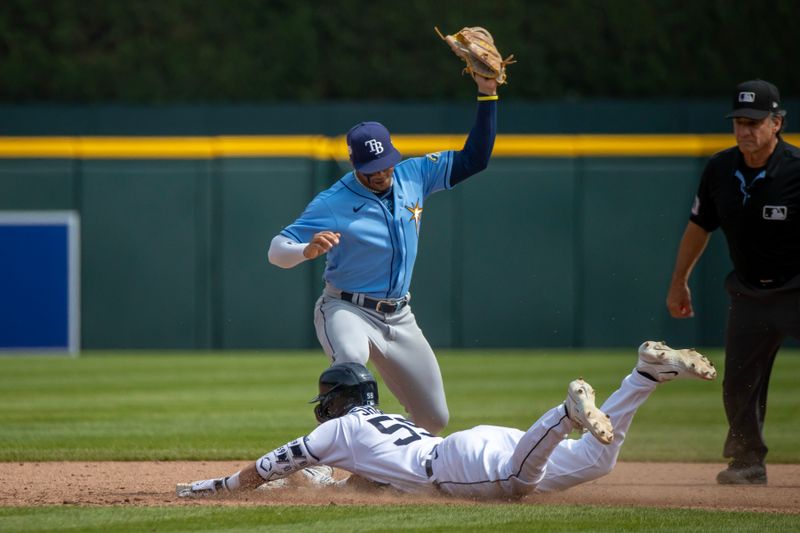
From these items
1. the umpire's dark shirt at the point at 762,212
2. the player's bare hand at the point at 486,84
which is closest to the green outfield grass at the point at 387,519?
the umpire's dark shirt at the point at 762,212

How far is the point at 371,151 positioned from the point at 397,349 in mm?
926

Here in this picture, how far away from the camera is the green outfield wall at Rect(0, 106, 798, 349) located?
15.0 m

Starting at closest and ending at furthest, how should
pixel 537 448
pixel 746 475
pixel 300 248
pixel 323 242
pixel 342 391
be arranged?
1. pixel 537 448
2. pixel 342 391
3. pixel 323 242
4. pixel 300 248
5. pixel 746 475

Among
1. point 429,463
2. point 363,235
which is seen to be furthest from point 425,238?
point 429,463

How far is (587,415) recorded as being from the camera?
16.7 ft

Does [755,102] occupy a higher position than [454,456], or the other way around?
[755,102]

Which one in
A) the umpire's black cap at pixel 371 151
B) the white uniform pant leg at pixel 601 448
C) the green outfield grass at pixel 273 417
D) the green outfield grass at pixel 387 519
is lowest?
the green outfield grass at pixel 273 417

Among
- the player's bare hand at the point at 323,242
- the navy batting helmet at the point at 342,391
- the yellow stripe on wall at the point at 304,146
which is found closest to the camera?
the navy batting helmet at the point at 342,391

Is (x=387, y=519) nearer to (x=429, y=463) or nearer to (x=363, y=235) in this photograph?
(x=429, y=463)

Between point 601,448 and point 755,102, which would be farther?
point 755,102

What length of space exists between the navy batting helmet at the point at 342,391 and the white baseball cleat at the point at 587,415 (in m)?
0.92

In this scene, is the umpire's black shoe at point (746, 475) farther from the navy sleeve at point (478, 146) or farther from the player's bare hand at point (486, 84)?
the player's bare hand at point (486, 84)

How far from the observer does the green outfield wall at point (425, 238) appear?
15.0 metres

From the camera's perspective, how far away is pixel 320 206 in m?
6.28
